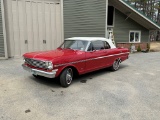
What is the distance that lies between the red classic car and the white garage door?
5.05 meters

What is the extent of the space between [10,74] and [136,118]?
5045 mm

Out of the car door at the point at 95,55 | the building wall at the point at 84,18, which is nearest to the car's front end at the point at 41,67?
the car door at the point at 95,55

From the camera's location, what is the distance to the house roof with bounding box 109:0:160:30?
12.0 metres

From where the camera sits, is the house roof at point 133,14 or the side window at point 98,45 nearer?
the side window at point 98,45

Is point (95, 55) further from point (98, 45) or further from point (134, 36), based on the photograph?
point (134, 36)

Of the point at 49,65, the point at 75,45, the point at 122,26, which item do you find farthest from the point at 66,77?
the point at 122,26

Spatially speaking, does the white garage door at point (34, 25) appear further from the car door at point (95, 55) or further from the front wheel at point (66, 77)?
the front wheel at point (66, 77)

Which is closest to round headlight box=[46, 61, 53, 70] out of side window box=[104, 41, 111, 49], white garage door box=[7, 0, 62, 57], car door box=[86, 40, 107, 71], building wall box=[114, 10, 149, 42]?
car door box=[86, 40, 107, 71]

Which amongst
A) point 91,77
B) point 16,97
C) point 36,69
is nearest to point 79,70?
point 91,77

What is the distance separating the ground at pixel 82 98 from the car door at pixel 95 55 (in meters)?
0.49

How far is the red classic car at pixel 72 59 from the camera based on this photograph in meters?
4.61

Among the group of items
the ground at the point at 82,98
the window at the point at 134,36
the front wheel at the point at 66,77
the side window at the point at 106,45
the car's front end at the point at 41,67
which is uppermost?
the window at the point at 134,36

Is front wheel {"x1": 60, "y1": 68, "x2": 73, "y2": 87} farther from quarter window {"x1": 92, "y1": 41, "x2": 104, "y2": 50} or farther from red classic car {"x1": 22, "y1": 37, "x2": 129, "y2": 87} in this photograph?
quarter window {"x1": 92, "y1": 41, "x2": 104, "y2": 50}

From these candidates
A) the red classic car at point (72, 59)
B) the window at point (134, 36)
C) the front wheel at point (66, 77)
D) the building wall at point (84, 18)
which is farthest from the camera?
the window at point (134, 36)
